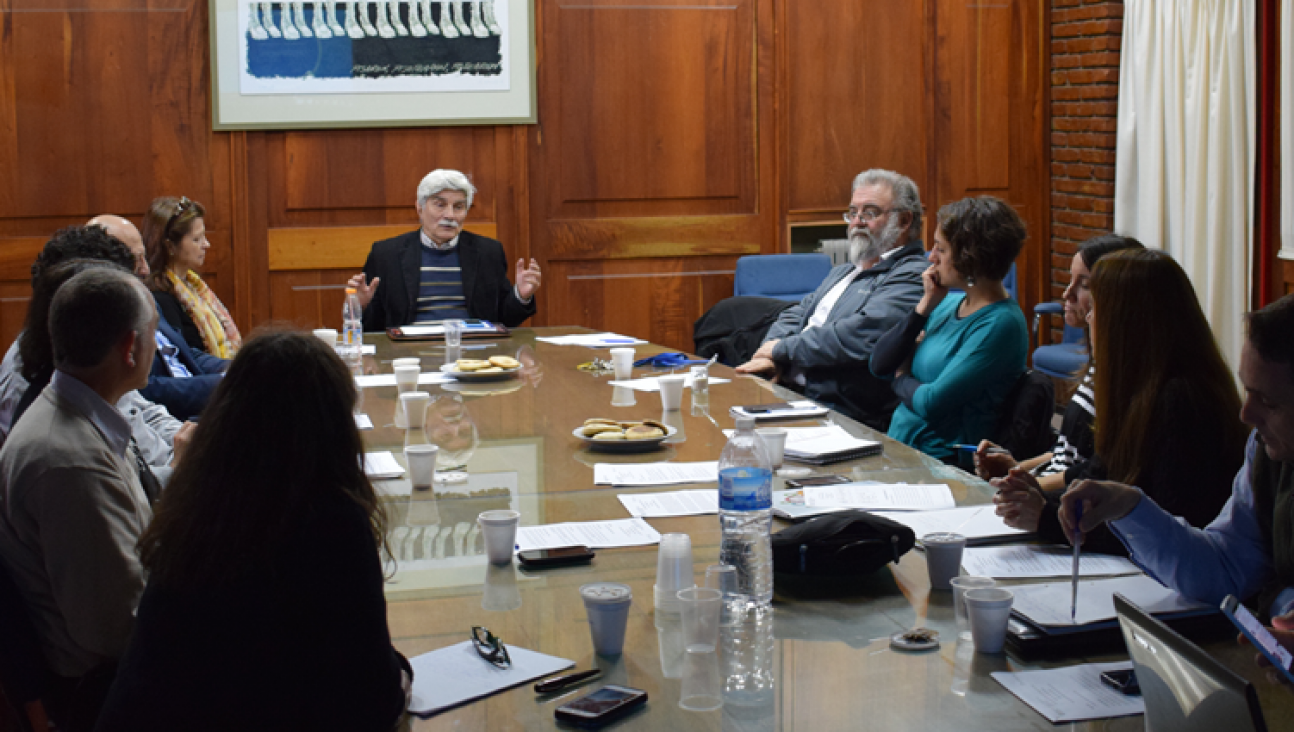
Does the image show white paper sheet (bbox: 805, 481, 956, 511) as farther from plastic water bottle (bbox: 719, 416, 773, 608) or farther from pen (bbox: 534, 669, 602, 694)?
pen (bbox: 534, 669, 602, 694)

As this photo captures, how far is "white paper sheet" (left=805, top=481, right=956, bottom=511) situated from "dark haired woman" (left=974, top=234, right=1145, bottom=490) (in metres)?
0.15

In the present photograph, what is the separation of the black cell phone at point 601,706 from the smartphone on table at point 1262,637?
0.68 meters

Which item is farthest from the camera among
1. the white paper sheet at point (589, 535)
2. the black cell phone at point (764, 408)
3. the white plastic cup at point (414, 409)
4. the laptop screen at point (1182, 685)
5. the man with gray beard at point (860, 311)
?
the man with gray beard at point (860, 311)

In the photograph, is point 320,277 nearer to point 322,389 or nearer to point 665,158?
point 665,158

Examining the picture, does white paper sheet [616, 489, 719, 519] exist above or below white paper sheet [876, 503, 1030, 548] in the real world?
above

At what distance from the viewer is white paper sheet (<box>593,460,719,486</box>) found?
250cm

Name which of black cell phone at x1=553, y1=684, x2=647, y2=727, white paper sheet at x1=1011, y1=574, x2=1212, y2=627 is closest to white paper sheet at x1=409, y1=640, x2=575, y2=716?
black cell phone at x1=553, y1=684, x2=647, y2=727

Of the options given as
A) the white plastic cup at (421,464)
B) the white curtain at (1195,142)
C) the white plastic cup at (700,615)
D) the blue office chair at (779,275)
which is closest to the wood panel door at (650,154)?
the blue office chair at (779,275)

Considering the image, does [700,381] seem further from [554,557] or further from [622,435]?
[554,557]

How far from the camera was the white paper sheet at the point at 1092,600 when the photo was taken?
1621 millimetres

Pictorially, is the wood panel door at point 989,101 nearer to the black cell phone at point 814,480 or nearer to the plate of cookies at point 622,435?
the plate of cookies at point 622,435

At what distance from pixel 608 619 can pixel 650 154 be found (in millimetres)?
5184

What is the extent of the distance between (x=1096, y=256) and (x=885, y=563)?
142 cm

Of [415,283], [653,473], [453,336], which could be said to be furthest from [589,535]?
[415,283]
